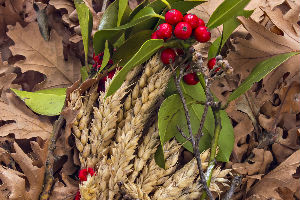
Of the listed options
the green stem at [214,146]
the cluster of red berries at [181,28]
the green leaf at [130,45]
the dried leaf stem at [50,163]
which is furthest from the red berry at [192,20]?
the dried leaf stem at [50,163]

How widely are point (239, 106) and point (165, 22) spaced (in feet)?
1.15

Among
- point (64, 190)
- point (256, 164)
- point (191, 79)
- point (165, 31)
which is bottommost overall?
point (64, 190)

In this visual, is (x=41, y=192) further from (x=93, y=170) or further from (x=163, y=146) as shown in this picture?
(x=163, y=146)

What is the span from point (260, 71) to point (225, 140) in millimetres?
215

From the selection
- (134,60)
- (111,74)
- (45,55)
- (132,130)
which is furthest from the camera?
(45,55)

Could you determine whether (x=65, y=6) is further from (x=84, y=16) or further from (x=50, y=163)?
(x=50, y=163)

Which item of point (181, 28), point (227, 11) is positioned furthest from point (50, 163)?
point (227, 11)

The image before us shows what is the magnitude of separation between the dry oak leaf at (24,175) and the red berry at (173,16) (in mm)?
469

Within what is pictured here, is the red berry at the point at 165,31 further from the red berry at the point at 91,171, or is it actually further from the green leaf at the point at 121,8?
the red berry at the point at 91,171

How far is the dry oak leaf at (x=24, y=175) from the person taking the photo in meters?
0.99

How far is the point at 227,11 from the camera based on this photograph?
905mm

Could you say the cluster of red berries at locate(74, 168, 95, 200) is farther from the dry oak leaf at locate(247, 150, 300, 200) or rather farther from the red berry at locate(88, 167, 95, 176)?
the dry oak leaf at locate(247, 150, 300, 200)

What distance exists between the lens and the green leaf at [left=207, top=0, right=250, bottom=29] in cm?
88

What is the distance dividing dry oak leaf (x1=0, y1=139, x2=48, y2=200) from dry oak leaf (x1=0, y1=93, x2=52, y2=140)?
2.2 inches
